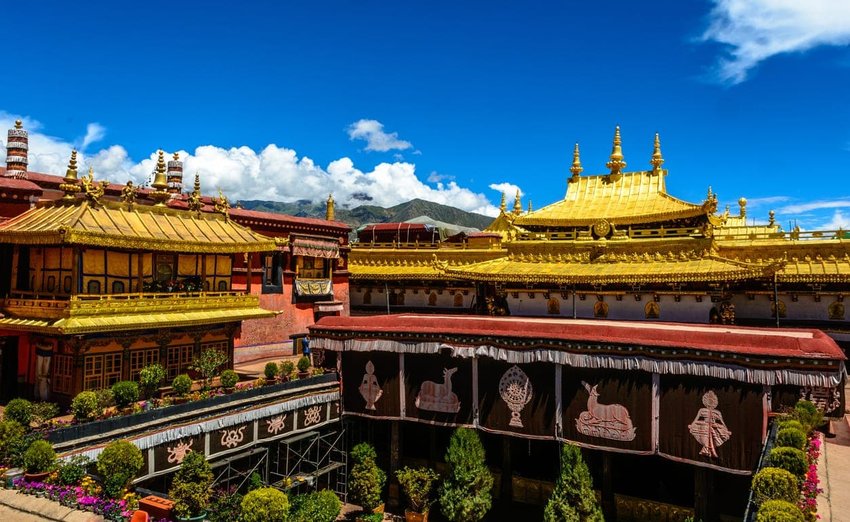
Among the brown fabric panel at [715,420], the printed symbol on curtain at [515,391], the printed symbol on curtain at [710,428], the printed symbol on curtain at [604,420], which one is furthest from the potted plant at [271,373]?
the printed symbol on curtain at [710,428]

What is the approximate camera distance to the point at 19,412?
14711 mm

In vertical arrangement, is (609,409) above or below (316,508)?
above

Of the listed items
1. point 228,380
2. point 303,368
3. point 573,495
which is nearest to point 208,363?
point 228,380

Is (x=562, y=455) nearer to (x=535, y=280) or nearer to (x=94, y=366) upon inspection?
(x=535, y=280)

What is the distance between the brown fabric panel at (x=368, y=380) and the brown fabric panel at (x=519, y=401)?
10.4 ft

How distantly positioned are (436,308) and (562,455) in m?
19.1

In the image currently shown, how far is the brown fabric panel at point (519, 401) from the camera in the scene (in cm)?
1792

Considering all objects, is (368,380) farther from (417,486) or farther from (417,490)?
(417,490)

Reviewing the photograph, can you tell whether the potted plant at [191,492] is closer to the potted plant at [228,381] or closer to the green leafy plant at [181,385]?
the green leafy plant at [181,385]

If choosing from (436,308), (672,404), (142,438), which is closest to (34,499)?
(142,438)

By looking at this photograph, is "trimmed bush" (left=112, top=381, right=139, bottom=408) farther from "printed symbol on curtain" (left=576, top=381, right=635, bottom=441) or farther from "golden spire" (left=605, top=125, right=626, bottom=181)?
"golden spire" (left=605, top=125, right=626, bottom=181)

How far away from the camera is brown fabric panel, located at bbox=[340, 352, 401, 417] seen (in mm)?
20406

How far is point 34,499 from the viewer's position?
12.3 meters

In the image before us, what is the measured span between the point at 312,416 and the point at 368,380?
239 cm
